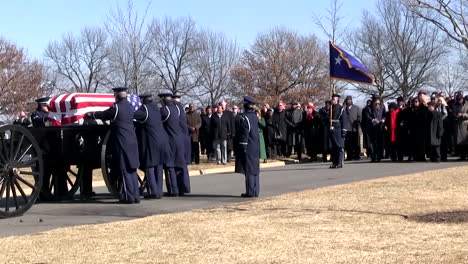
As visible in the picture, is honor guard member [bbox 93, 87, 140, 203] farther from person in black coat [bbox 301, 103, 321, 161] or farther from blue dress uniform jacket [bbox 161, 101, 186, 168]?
person in black coat [bbox 301, 103, 321, 161]

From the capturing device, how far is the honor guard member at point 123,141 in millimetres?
13906

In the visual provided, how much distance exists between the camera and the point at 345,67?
65.6 ft

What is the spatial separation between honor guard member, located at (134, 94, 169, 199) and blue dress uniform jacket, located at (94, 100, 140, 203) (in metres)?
0.44

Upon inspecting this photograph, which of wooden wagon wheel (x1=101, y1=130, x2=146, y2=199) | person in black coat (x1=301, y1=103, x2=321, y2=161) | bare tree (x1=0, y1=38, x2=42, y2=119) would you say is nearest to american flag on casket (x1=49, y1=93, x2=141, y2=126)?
wooden wagon wheel (x1=101, y1=130, x2=146, y2=199)

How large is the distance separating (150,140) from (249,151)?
1.71 m

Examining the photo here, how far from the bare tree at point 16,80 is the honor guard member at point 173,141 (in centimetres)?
4137

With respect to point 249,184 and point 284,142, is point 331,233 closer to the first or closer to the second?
point 249,184

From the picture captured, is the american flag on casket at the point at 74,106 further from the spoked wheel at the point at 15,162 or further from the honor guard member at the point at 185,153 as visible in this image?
the spoked wheel at the point at 15,162

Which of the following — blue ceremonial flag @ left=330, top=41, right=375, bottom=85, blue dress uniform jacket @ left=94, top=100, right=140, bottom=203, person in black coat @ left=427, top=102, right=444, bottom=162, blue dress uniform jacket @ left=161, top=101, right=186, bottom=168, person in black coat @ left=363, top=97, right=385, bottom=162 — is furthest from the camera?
person in black coat @ left=363, top=97, right=385, bottom=162

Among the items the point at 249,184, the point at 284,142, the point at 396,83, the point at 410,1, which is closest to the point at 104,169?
the point at 249,184

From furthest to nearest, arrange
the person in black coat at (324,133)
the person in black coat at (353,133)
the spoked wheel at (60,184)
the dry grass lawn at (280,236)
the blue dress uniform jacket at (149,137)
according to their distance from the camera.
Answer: the person in black coat at (353,133) → the person in black coat at (324,133) → the spoked wheel at (60,184) → the blue dress uniform jacket at (149,137) → the dry grass lawn at (280,236)

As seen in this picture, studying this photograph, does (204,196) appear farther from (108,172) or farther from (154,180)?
(108,172)

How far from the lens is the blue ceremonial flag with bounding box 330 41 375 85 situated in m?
19.8

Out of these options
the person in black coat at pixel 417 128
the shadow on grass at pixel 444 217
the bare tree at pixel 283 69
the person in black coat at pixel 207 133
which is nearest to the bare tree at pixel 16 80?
the bare tree at pixel 283 69
